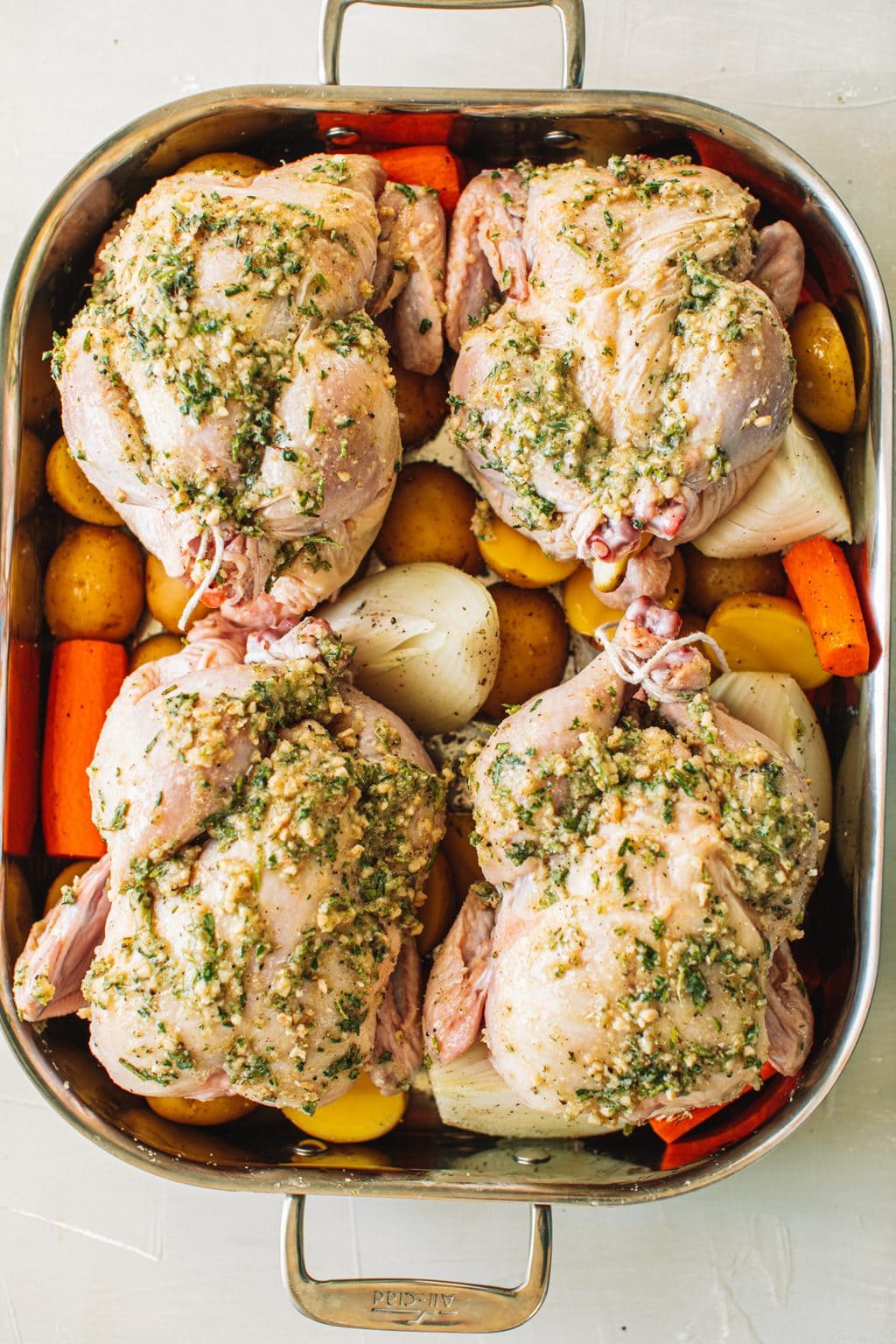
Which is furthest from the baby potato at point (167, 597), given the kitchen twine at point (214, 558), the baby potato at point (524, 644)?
the baby potato at point (524, 644)

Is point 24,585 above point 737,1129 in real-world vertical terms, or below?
above

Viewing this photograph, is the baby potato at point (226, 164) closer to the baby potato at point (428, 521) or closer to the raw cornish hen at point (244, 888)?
the baby potato at point (428, 521)

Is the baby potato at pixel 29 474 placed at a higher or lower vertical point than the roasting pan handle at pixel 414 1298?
higher

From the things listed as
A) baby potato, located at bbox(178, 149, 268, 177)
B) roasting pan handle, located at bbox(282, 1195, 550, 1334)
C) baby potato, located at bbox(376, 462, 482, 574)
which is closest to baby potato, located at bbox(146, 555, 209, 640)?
baby potato, located at bbox(376, 462, 482, 574)

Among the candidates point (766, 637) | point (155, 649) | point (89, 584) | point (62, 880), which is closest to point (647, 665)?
point (766, 637)

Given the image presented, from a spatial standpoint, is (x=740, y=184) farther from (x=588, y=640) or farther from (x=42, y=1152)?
(x=42, y=1152)

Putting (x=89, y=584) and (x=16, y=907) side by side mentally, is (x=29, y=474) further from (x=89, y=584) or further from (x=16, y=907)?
(x=16, y=907)

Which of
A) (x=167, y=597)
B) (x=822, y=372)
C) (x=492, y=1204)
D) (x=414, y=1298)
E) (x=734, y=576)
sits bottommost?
(x=492, y=1204)
